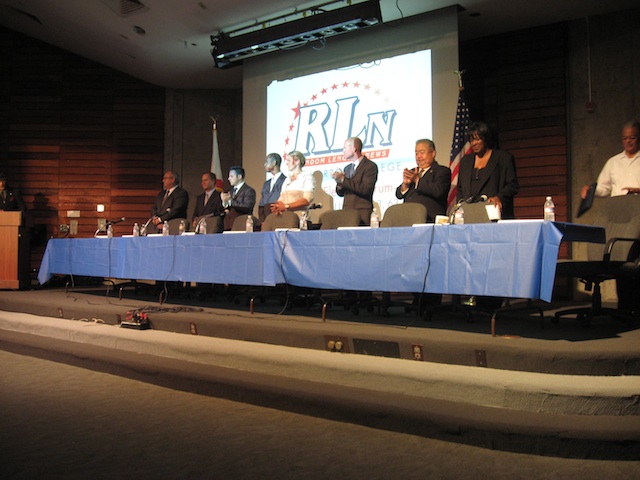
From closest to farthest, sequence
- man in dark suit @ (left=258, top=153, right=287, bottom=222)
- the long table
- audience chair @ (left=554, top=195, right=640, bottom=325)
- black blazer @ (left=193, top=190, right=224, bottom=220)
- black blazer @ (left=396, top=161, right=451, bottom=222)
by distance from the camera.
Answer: the long table
audience chair @ (left=554, top=195, right=640, bottom=325)
black blazer @ (left=396, top=161, right=451, bottom=222)
man in dark suit @ (left=258, top=153, right=287, bottom=222)
black blazer @ (left=193, top=190, right=224, bottom=220)

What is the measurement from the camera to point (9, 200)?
25.2 ft

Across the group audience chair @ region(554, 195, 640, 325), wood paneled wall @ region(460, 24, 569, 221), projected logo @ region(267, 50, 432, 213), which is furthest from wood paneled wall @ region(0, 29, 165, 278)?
audience chair @ region(554, 195, 640, 325)

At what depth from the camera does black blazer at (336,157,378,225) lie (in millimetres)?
4645

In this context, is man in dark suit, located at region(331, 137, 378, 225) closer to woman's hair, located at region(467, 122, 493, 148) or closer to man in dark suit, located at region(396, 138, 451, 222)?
man in dark suit, located at region(396, 138, 451, 222)

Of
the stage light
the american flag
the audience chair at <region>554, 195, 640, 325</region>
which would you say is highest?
the stage light

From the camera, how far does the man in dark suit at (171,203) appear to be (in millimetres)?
6070

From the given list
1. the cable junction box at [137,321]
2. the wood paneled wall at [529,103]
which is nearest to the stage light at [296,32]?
the wood paneled wall at [529,103]

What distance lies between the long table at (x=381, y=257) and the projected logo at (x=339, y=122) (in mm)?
2931

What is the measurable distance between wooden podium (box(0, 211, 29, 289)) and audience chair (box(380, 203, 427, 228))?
475 centimetres

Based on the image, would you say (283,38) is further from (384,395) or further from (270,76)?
(384,395)

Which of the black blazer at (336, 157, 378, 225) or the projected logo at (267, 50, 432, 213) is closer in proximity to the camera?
the black blazer at (336, 157, 378, 225)

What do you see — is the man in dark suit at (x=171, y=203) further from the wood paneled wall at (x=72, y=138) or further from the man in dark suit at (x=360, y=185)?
the wood paneled wall at (x=72, y=138)

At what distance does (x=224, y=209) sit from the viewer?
5.81 meters

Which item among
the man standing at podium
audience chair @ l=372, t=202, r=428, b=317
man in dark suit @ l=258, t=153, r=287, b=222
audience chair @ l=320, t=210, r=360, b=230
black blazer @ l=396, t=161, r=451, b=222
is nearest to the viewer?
audience chair @ l=372, t=202, r=428, b=317
